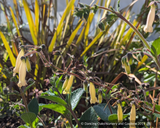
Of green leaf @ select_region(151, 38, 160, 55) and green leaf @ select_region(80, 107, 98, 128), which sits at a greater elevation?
green leaf @ select_region(151, 38, 160, 55)

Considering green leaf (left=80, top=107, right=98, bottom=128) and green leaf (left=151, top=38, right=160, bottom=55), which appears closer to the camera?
green leaf (left=151, top=38, right=160, bottom=55)

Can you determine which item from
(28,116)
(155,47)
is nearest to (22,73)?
(28,116)

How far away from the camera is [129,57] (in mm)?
501

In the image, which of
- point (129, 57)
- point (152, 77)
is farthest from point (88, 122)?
point (152, 77)

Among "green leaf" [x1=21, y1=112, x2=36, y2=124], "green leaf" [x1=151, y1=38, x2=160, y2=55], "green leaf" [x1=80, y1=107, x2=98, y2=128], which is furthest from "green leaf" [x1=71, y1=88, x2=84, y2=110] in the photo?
"green leaf" [x1=151, y1=38, x2=160, y2=55]

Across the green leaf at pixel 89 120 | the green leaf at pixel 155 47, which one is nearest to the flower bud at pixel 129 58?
the green leaf at pixel 155 47

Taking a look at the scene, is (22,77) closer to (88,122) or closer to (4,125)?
(88,122)

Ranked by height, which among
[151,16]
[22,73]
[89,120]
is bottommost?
[89,120]

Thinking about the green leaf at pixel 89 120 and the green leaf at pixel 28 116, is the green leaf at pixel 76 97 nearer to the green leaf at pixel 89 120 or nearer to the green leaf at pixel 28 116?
Answer: the green leaf at pixel 89 120

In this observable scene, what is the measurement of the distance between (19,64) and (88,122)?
0.35 metres

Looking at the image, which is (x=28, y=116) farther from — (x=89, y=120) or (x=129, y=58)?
(x=129, y=58)

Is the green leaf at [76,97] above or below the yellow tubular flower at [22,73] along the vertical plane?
below

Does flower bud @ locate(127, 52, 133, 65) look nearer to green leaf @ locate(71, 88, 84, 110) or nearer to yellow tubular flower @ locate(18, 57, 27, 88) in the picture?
green leaf @ locate(71, 88, 84, 110)

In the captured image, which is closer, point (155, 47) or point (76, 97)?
point (155, 47)
